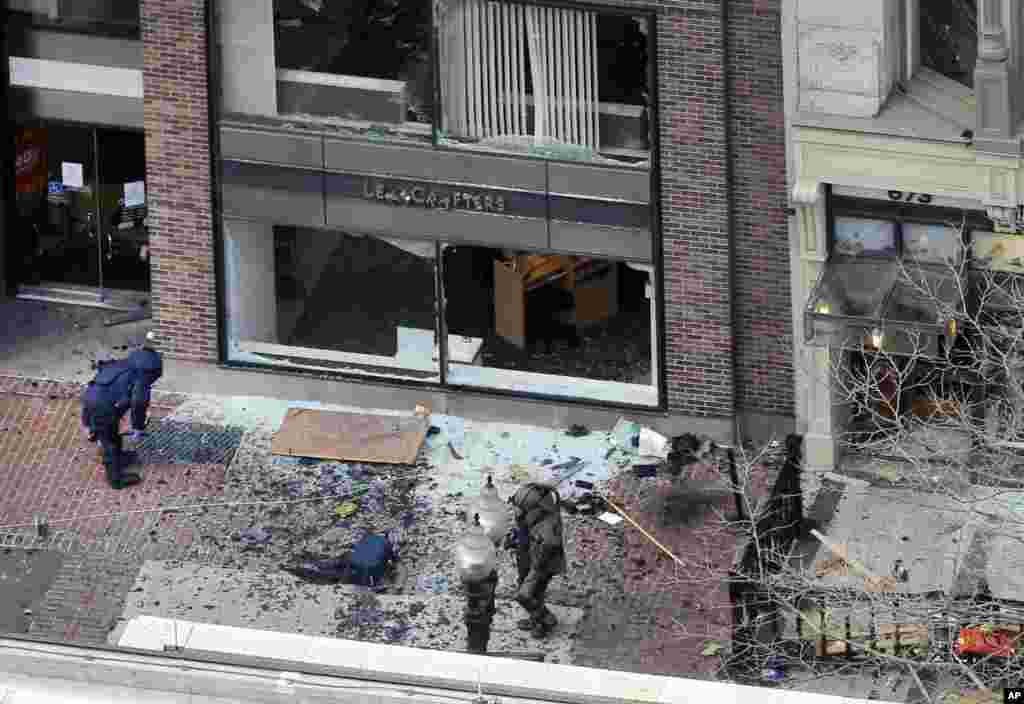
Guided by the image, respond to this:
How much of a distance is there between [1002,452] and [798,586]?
3.46m

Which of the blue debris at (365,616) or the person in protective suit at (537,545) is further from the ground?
the person in protective suit at (537,545)

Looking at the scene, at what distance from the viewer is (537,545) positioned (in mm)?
28500

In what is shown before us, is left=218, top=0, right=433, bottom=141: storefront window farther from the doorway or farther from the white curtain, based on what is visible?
the doorway

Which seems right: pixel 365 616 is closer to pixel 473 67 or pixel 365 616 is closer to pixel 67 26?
pixel 473 67

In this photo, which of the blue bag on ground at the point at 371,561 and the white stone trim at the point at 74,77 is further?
the white stone trim at the point at 74,77

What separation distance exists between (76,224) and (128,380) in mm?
5600

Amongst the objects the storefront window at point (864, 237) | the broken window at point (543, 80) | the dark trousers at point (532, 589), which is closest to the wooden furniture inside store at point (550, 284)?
the broken window at point (543, 80)

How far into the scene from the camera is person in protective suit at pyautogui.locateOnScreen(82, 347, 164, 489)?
103 feet

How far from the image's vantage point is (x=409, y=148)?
107 ft

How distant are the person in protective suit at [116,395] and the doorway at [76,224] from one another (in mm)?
4565

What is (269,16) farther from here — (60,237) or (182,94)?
(60,237)

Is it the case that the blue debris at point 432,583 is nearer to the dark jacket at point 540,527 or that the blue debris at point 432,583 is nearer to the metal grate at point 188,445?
Result: the dark jacket at point 540,527

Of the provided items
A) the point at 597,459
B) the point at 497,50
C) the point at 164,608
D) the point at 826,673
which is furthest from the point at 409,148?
the point at 826,673

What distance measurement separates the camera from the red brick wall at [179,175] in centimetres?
3288
